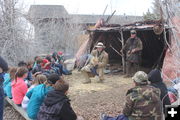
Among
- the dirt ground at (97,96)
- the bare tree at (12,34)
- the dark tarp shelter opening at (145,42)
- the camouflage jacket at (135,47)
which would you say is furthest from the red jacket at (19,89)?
the dark tarp shelter opening at (145,42)

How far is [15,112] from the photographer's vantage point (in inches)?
259

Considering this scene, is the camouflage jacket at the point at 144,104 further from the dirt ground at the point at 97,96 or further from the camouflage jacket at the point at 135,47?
the camouflage jacket at the point at 135,47

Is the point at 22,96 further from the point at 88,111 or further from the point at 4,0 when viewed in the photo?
the point at 4,0

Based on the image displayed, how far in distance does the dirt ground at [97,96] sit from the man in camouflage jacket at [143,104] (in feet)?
6.32

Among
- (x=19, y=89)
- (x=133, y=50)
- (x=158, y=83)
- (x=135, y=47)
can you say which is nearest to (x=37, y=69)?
(x=19, y=89)

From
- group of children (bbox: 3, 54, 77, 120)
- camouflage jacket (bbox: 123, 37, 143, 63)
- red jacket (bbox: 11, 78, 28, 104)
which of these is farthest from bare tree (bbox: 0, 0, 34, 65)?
red jacket (bbox: 11, 78, 28, 104)

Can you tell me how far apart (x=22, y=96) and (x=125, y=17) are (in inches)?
1299

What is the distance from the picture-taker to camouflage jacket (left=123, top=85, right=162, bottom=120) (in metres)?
3.90

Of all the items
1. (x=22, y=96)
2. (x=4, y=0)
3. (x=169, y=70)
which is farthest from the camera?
(x=4, y=0)

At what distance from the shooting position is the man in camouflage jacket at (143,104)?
3898mm

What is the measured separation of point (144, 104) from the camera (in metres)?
3.89

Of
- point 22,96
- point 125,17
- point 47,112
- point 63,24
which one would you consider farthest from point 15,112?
point 125,17

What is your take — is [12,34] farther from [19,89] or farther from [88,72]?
[19,89]

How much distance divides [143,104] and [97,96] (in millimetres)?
3848
